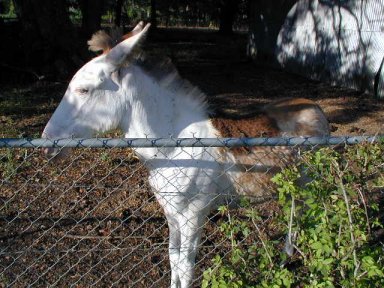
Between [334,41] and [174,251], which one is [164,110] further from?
[334,41]

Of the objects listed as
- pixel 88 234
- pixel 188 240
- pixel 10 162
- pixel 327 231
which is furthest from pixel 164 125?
pixel 10 162

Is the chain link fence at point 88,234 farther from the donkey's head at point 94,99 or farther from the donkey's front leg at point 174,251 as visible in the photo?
the donkey's head at point 94,99

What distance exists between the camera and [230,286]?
2215mm

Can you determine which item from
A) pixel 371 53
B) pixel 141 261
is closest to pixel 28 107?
pixel 141 261

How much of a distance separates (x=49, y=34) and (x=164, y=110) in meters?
8.39

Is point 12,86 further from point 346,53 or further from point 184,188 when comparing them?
point 184,188

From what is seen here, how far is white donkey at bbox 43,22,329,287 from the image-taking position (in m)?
2.89

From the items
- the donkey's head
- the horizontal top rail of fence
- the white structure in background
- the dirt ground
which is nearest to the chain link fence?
the dirt ground

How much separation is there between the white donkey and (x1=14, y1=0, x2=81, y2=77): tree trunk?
8053 mm

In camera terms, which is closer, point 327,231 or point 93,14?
point 327,231

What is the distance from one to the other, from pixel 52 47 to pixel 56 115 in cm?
856

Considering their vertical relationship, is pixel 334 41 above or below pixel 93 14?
below

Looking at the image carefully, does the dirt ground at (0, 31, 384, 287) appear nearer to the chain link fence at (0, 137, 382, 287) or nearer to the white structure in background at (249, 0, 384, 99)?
the chain link fence at (0, 137, 382, 287)

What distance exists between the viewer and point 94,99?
2.91 m
